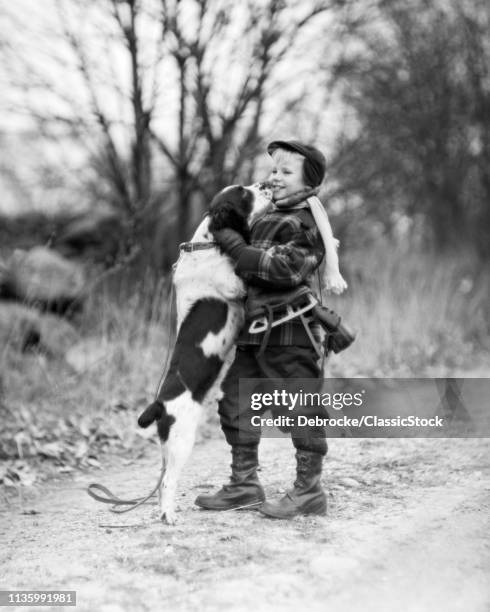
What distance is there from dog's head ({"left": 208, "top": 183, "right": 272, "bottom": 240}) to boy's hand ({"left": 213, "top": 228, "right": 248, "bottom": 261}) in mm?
32

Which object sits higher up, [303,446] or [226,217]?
[226,217]

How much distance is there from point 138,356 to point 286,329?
3.00 meters

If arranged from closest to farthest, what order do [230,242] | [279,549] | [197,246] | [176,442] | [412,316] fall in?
[279,549] → [176,442] → [230,242] → [197,246] → [412,316]

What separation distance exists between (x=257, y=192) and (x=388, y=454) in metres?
1.93

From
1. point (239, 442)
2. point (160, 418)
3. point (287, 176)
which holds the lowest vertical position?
point (239, 442)

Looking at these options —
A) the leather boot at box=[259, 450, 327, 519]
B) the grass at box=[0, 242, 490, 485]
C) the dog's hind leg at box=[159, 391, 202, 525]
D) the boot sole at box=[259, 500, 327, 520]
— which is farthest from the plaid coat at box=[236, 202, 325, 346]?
the grass at box=[0, 242, 490, 485]

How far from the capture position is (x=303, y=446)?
3184 millimetres

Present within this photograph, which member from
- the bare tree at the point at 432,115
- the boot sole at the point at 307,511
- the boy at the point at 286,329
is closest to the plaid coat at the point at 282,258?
the boy at the point at 286,329


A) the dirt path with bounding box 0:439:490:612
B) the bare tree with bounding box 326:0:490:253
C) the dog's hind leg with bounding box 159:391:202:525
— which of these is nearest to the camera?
the dirt path with bounding box 0:439:490:612

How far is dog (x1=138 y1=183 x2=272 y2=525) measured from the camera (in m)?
3.13

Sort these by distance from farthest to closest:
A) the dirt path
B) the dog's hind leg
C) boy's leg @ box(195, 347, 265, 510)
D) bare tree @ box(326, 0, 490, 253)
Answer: bare tree @ box(326, 0, 490, 253), boy's leg @ box(195, 347, 265, 510), the dog's hind leg, the dirt path

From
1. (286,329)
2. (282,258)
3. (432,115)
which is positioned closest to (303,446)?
(286,329)

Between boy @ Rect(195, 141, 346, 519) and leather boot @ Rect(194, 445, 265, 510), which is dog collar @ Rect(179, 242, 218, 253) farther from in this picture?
leather boot @ Rect(194, 445, 265, 510)

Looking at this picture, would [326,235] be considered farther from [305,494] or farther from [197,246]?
[305,494]
